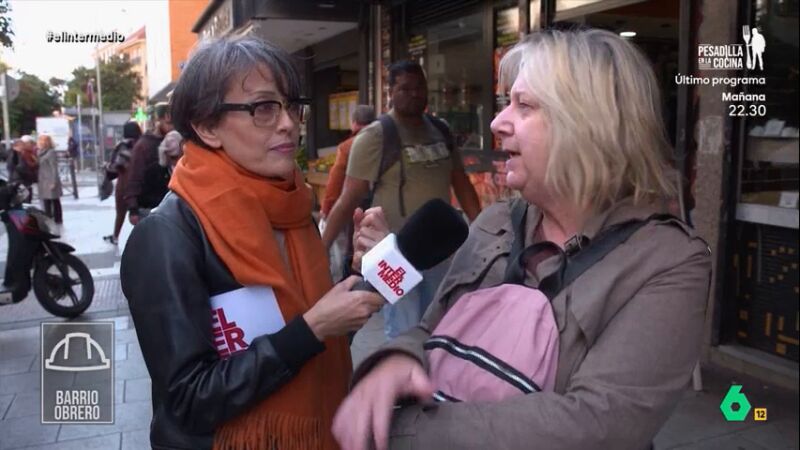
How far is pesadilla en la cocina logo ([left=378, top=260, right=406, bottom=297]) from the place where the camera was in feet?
4.16

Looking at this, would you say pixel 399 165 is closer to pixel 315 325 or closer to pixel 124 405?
pixel 124 405

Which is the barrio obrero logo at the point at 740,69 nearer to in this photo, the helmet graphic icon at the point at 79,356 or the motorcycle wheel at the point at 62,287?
the helmet graphic icon at the point at 79,356

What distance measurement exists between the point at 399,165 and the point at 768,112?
227cm

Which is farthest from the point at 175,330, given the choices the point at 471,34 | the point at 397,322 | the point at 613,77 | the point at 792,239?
the point at 471,34

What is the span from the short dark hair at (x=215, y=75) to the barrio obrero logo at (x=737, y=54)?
3415 mm

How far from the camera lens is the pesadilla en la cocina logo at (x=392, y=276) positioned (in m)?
1.27

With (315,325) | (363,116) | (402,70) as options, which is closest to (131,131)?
(363,116)

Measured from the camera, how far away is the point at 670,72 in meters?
4.75

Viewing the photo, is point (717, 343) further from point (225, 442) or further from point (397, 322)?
point (225, 442)

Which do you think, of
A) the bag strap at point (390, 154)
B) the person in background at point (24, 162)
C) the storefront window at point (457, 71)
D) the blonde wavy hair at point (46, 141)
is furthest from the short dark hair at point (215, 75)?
the blonde wavy hair at point (46, 141)

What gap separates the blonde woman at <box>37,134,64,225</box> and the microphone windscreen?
12.4 meters

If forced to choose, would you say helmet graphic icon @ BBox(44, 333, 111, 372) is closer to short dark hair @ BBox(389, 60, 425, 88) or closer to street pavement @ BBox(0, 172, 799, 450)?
street pavement @ BBox(0, 172, 799, 450)

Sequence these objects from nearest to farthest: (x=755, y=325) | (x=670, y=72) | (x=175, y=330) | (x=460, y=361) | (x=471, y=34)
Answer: (x=460, y=361), (x=175, y=330), (x=755, y=325), (x=670, y=72), (x=471, y=34)

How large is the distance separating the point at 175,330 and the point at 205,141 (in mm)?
463
